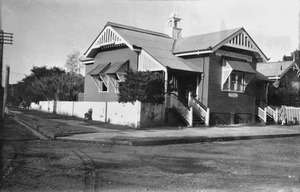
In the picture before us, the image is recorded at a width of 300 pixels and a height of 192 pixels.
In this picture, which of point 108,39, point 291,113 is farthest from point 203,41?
point 291,113

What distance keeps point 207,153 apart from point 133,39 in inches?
556

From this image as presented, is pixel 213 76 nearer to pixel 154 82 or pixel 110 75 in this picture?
pixel 154 82

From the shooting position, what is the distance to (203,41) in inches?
893

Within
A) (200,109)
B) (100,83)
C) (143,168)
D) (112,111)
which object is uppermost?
(100,83)

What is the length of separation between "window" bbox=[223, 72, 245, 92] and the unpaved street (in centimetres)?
1163

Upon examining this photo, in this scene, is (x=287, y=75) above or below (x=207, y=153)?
above

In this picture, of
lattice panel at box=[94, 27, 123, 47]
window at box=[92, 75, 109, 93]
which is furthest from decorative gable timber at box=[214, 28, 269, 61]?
window at box=[92, 75, 109, 93]

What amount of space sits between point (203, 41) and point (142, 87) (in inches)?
308

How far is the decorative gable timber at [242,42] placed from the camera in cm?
2142

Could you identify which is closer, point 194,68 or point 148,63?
point 148,63

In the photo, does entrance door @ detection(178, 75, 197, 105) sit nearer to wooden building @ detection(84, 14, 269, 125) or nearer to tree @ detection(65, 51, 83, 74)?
wooden building @ detection(84, 14, 269, 125)

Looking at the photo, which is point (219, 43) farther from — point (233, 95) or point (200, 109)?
point (200, 109)

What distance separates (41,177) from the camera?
620 cm

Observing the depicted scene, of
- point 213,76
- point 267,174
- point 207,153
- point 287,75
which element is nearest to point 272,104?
point 287,75
